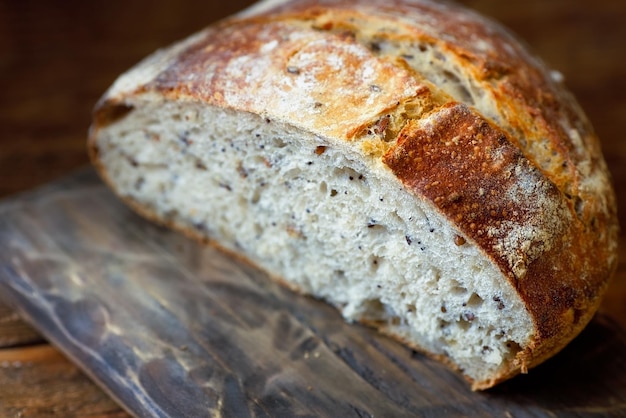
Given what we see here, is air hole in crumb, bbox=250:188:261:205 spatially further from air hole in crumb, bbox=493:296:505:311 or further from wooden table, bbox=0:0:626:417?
wooden table, bbox=0:0:626:417

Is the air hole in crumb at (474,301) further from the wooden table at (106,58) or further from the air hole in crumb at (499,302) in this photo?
the wooden table at (106,58)

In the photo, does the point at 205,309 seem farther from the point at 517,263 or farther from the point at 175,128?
the point at 517,263

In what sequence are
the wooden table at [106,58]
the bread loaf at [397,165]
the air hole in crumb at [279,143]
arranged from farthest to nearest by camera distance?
the wooden table at [106,58], the air hole in crumb at [279,143], the bread loaf at [397,165]

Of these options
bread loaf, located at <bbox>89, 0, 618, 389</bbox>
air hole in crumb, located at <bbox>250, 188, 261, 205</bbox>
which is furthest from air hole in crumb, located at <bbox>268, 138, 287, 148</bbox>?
air hole in crumb, located at <bbox>250, 188, 261, 205</bbox>

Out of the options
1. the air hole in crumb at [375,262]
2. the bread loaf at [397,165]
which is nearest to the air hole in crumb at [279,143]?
the bread loaf at [397,165]

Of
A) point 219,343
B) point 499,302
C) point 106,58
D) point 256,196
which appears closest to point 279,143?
point 256,196

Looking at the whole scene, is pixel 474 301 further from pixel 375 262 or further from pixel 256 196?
pixel 256 196

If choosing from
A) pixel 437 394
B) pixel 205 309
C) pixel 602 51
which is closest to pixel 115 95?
pixel 205 309
